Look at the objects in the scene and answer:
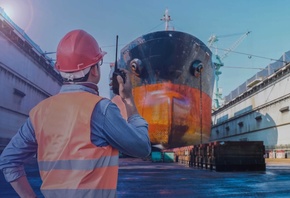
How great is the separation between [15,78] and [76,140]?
19330mm

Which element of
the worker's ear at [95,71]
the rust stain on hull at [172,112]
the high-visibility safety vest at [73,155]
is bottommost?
the high-visibility safety vest at [73,155]

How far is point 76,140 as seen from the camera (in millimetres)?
1271

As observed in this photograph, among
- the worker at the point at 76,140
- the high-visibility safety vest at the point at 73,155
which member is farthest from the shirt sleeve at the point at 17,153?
the high-visibility safety vest at the point at 73,155

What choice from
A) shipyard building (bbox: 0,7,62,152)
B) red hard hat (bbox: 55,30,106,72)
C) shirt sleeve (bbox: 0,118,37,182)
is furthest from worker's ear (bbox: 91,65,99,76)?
shipyard building (bbox: 0,7,62,152)

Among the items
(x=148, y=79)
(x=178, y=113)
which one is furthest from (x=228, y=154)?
(x=148, y=79)

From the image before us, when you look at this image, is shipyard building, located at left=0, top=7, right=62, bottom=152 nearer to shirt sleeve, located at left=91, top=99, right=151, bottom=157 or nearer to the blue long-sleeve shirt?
the blue long-sleeve shirt

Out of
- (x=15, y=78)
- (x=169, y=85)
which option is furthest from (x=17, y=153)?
(x=15, y=78)

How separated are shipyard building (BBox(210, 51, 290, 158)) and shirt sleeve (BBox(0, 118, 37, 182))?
20104mm

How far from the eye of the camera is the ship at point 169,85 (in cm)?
1659

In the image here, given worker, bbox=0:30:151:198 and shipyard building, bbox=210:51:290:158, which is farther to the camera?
shipyard building, bbox=210:51:290:158

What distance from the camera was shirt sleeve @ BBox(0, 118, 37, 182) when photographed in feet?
4.82

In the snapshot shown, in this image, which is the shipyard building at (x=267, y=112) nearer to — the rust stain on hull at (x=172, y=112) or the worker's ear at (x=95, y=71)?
the rust stain on hull at (x=172, y=112)

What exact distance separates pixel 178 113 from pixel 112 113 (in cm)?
1558

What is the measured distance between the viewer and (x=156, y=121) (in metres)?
16.5
